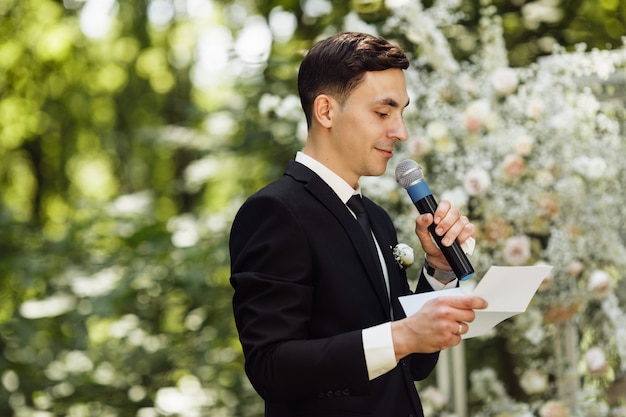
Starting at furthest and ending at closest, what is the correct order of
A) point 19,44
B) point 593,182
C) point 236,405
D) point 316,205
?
1. point 19,44
2. point 236,405
3. point 593,182
4. point 316,205

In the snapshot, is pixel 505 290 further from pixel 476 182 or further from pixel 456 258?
pixel 476 182

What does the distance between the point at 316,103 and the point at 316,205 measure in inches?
8.8

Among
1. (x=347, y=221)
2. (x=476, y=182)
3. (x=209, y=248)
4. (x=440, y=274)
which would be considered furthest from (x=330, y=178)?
(x=209, y=248)

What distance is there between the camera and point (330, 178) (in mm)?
2010

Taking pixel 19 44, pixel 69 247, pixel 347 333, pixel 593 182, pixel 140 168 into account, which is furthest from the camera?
pixel 140 168

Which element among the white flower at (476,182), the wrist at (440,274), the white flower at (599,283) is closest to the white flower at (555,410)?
the white flower at (599,283)

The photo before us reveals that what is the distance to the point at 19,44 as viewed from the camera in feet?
27.2

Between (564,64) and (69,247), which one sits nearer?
(564,64)

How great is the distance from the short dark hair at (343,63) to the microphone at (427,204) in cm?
24

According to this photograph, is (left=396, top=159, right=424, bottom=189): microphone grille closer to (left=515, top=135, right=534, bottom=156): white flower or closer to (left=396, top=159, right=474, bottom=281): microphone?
(left=396, top=159, right=474, bottom=281): microphone

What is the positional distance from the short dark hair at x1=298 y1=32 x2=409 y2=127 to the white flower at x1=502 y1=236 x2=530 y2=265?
1.77 m

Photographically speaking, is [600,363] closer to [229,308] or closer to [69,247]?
[229,308]

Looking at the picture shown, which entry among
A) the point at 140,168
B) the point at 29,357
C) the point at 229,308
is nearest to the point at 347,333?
the point at 229,308

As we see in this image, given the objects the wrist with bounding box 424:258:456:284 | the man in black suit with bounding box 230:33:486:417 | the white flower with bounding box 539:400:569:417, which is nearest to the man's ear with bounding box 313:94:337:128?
the man in black suit with bounding box 230:33:486:417
